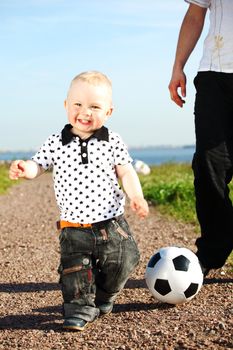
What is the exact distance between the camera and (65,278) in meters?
4.64

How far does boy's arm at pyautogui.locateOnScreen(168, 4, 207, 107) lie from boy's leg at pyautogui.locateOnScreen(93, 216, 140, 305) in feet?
4.31

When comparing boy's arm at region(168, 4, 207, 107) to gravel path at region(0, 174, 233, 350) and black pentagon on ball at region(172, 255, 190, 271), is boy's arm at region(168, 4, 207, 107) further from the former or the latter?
gravel path at region(0, 174, 233, 350)

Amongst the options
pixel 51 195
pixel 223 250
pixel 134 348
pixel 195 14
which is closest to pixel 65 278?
pixel 134 348

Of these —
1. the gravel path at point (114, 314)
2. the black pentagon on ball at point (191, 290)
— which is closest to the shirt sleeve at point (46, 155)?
the gravel path at point (114, 314)

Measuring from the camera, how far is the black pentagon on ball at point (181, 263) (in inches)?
202

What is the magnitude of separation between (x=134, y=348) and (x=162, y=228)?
535cm

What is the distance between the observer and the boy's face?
454 cm

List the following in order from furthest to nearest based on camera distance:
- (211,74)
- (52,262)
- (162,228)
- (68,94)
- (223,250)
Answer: (162,228), (52,262), (223,250), (211,74), (68,94)

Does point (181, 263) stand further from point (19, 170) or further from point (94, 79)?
point (94, 79)

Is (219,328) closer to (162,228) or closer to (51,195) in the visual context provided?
(162,228)

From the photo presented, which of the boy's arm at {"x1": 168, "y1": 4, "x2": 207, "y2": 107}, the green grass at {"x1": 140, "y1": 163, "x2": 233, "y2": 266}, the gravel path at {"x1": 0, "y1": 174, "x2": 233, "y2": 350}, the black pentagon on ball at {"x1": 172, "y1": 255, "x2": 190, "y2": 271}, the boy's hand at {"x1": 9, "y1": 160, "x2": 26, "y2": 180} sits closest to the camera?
the gravel path at {"x1": 0, "y1": 174, "x2": 233, "y2": 350}

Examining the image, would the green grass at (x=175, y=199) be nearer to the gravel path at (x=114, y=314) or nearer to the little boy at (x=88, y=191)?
the gravel path at (x=114, y=314)

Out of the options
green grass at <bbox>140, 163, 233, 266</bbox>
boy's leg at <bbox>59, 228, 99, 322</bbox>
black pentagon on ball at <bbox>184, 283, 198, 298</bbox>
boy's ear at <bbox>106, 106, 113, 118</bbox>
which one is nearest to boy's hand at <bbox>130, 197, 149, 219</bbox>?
boy's leg at <bbox>59, 228, 99, 322</bbox>

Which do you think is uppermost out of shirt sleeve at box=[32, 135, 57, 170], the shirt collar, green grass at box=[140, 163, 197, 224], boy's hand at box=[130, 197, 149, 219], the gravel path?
the shirt collar
